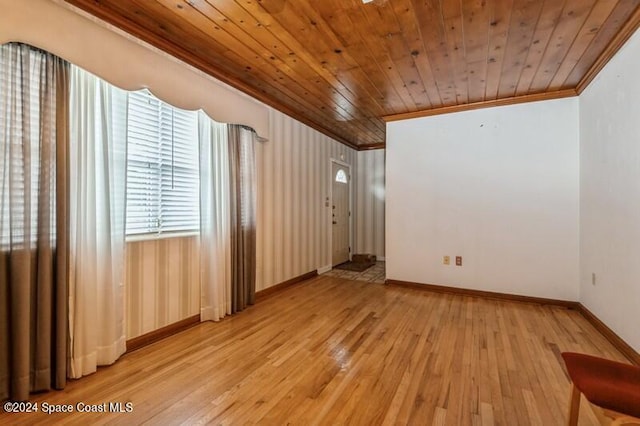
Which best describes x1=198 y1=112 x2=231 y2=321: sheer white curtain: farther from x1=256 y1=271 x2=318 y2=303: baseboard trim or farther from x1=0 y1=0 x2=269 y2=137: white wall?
x1=256 y1=271 x2=318 y2=303: baseboard trim

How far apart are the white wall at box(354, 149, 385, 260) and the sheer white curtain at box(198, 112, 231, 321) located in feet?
13.0

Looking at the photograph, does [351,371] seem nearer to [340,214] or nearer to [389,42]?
[389,42]

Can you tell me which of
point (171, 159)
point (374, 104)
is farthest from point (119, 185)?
point (374, 104)

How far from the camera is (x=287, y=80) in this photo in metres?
3.16

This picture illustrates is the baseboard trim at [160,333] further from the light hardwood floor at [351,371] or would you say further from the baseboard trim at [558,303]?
the baseboard trim at [558,303]

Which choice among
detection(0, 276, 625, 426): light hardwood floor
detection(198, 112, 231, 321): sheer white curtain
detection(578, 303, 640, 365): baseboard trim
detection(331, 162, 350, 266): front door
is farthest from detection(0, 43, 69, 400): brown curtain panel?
detection(331, 162, 350, 266): front door

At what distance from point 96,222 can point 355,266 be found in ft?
14.5

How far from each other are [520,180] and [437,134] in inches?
47.2

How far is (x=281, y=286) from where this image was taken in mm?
4082

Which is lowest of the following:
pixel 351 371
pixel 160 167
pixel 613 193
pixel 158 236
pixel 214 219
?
Answer: pixel 351 371

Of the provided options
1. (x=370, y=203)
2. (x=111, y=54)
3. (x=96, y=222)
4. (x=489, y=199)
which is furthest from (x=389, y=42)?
(x=370, y=203)

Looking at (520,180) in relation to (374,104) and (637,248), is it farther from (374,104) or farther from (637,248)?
(374,104)

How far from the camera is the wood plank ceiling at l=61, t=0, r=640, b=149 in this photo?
1979 millimetres

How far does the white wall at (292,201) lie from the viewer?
3820 millimetres
